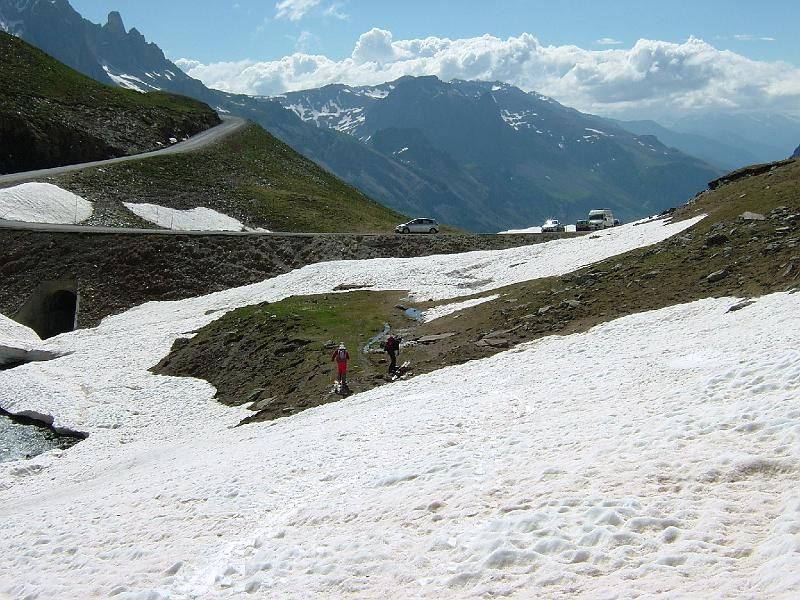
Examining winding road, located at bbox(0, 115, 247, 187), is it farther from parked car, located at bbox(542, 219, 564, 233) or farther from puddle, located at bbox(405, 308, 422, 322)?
puddle, located at bbox(405, 308, 422, 322)

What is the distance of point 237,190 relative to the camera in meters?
87.4

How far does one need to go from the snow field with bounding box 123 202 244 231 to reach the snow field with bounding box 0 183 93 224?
17.6 feet

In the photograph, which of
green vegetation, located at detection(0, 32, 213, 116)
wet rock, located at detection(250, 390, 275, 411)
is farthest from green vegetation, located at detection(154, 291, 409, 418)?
green vegetation, located at detection(0, 32, 213, 116)

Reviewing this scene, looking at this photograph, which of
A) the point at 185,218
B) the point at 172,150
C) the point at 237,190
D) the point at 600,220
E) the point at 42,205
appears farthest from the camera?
the point at 172,150

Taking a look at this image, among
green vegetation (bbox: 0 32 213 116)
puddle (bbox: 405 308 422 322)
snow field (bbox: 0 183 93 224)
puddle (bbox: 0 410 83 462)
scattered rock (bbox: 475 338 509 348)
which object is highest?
green vegetation (bbox: 0 32 213 116)

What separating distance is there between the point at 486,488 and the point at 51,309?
171ft

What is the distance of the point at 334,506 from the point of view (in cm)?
1496

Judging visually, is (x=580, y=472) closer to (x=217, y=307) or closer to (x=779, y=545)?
(x=779, y=545)

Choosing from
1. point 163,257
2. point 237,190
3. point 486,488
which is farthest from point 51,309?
point 486,488

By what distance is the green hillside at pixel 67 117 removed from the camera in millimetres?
89000

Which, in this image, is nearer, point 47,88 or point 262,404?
point 262,404

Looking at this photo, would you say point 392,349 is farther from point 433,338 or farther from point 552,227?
point 552,227

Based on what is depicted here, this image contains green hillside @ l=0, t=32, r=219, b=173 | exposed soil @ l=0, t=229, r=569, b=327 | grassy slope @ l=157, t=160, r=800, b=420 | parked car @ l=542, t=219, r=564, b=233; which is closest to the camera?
grassy slope @ l=157, t=160, r=800, b=420

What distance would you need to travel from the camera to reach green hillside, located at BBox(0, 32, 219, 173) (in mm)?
89000
